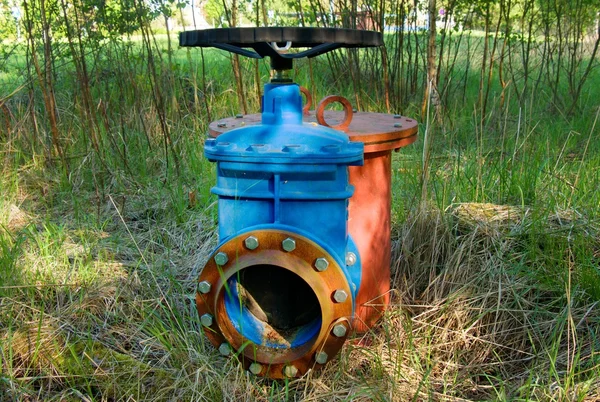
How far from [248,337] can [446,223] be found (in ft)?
2.86

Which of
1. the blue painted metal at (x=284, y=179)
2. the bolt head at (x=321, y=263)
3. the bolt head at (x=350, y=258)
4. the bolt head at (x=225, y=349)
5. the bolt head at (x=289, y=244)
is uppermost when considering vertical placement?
the blue painted metal at (x=284, y=179)

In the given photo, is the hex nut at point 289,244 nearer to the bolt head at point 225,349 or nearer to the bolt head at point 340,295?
the bolt head at point 340,295

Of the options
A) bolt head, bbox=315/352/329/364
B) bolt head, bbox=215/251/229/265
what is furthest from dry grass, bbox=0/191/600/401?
bolt head, bbox=215/251/229/265

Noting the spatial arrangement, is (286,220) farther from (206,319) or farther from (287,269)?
(206,319)

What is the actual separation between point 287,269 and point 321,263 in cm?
11

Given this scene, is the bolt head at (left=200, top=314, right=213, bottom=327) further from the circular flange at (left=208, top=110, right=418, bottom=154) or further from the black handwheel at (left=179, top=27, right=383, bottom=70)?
the black handwheel at (left=179, top=27, right=383, bottom=70)

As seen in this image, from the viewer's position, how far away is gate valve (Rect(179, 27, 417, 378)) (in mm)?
1577

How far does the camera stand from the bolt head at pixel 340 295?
1.58 m

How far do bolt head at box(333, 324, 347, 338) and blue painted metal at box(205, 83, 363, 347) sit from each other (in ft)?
0.34

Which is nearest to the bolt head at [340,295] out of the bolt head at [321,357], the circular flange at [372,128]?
the bolt head at [321,357]

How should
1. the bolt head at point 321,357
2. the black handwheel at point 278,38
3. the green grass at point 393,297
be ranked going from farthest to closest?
the green grass at point 393,297 < the bolt head at point 321,357 < the black handwheel at point 278,38

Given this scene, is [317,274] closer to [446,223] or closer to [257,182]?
[257,182]

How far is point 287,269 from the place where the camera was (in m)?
1.63

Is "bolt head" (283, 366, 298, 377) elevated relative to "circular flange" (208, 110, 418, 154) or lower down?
lower down
